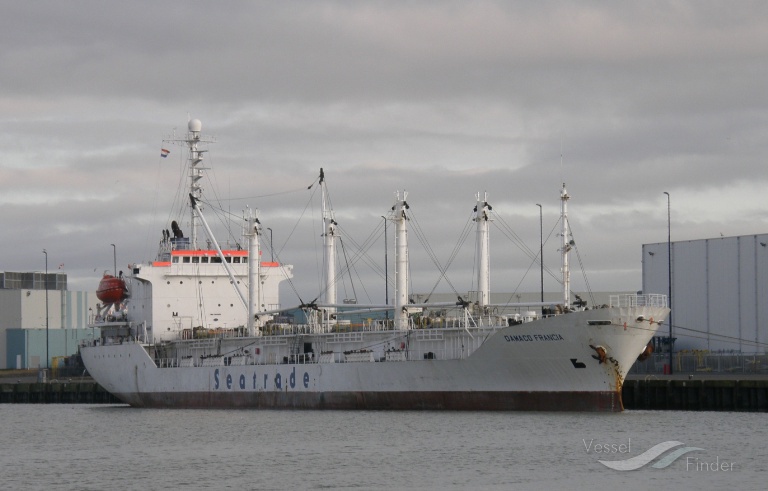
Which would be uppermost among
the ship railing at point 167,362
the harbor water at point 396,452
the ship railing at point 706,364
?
the ship railing at point 167,362

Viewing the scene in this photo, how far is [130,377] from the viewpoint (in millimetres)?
66938

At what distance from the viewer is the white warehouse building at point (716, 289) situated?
7344 centimetres

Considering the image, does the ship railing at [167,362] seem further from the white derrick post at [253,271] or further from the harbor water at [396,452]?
the harbor water at [396,452]

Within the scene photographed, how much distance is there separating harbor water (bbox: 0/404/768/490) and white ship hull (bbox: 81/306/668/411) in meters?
1.06

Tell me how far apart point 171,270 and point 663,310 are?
2740 centimetres

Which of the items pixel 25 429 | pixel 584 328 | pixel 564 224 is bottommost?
pixel 25 429

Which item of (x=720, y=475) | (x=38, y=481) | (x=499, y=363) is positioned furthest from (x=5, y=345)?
(x=720, y=475)

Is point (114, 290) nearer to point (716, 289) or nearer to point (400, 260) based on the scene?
point (400, 260)

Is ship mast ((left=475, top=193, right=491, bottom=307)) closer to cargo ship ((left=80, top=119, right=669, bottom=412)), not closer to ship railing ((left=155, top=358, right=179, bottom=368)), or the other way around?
cargo ship ((left=80, top=119, right=669, bottom=412))

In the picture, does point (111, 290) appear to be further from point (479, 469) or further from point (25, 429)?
point (479, 469)

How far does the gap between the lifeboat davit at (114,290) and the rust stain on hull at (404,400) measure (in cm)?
750

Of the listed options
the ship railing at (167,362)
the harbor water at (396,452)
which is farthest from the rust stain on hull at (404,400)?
the ship railing at (167,362)

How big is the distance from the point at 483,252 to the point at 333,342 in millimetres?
8621

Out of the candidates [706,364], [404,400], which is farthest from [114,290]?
[706,364]
